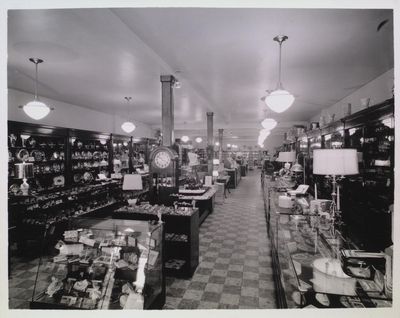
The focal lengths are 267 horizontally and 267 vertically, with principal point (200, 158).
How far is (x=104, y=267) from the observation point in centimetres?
267

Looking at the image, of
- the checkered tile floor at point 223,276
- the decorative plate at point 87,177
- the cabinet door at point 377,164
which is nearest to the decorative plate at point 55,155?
the decorative plate at point 87,177

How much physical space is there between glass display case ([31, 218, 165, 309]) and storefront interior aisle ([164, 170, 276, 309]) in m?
0.65

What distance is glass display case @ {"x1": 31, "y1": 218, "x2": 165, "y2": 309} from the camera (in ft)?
8.29

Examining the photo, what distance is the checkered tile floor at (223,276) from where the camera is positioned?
3256 mm

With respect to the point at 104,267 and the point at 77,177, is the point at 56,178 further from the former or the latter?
the point at 104,267

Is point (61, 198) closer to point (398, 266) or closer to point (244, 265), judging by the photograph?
point (244, 265)

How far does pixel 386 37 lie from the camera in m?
3.42

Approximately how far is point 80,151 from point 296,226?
7.45m

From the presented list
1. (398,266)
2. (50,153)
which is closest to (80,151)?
(50,153)

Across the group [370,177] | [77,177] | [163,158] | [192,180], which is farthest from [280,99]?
[77,177]

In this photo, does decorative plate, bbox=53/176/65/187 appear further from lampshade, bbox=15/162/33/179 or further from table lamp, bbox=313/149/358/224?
table lamp, bbox=313/149/358/224

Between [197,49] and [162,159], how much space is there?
222 cm

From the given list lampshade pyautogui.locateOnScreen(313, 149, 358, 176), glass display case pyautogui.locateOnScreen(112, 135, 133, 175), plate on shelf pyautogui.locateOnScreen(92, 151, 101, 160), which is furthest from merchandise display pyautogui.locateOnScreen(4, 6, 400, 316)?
glass display case pyautogui.locateOnScreen(112, 135, 133, 175)

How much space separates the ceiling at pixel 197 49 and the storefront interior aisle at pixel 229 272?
129 inches
